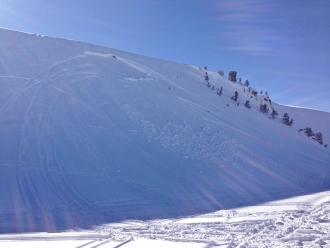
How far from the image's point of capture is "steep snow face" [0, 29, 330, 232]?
627 centimetres

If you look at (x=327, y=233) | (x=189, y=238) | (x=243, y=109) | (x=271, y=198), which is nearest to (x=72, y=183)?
(x=189, y=238)

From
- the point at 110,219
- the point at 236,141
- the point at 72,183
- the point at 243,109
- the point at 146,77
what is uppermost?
the point at 146,77

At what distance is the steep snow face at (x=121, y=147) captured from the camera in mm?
6270

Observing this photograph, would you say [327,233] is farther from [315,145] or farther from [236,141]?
[315,145]

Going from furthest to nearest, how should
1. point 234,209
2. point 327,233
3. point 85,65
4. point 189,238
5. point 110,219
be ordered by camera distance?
point 85,65 < point 234,209 < point 110,219 < point 189,238 < point 327,233

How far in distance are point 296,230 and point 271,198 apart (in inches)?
111

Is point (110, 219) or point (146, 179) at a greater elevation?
point (146, 179)

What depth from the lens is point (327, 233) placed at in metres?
3.97

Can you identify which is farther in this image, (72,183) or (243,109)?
(243,109)

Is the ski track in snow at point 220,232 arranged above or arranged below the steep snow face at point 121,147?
below

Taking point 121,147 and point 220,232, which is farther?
point 121,147

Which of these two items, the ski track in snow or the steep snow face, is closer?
the ski track in snow

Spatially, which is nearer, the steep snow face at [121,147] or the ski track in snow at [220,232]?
the ski track in snow at [220,232]

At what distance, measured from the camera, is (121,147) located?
902 centimetres
